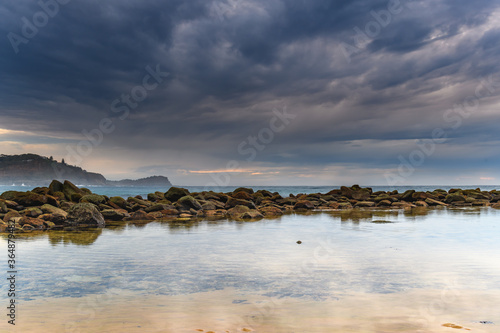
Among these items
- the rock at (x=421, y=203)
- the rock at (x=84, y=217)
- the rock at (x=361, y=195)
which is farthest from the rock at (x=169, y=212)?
the rock at (x=421, y=203)

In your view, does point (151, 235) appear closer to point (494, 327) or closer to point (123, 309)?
point (123, 309)

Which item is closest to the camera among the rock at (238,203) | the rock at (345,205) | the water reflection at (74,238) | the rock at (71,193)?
the water reflection at (74,238)

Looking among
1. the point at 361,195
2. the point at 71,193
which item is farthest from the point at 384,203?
the point at 71,193

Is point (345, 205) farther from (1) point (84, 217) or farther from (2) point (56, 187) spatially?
(2) point (56, 187)

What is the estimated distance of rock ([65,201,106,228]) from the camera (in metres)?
17.1

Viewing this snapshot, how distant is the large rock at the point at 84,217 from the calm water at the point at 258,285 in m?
5.73

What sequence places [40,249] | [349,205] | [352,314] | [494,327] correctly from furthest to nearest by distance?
1. [349,205]
2. [40,249]
3. [352,314]
4. [494,327]

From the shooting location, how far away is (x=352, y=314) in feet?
15.8

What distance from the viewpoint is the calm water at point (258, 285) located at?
15.1 feet

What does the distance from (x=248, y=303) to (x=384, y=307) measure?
2015 mm

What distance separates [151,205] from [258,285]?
1953 centimetres

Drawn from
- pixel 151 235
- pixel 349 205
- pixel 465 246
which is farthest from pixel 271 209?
pixel 465 246

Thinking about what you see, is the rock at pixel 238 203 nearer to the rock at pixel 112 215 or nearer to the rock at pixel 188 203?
the rock at pixel 188 203

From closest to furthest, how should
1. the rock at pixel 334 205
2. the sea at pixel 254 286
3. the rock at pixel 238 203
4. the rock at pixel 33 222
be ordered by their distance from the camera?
the sea at pixel 254 286
the rock at pixel 33 222
the rock at pixel 238 203
the rock at pixel 334 205
